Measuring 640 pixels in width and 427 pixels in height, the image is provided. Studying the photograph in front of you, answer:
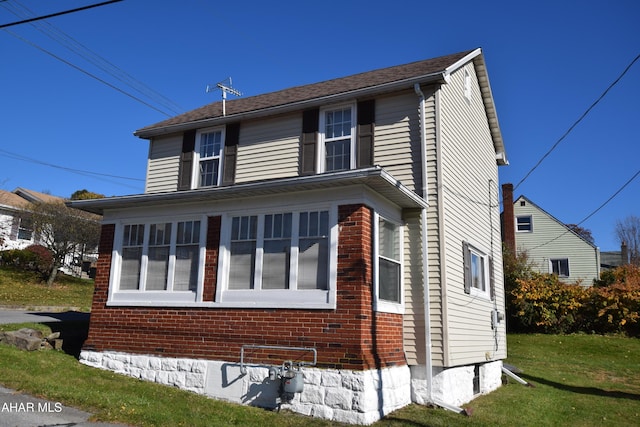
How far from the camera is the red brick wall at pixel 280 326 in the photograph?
28.0ft

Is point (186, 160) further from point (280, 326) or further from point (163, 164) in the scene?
point (280, 326)

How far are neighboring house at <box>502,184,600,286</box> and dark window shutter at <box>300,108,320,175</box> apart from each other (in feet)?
78.8

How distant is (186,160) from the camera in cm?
1380

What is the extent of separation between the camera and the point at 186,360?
32.2 feet

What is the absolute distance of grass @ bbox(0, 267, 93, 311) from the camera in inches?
813

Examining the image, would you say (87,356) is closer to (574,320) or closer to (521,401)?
(521,401)

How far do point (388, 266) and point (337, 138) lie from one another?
11.3ft

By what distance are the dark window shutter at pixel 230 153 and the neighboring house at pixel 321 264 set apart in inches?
1.4

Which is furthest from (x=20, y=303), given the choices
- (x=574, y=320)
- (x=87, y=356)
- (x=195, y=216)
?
(x=574, y=320)

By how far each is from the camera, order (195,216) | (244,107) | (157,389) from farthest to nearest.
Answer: (244,107), (195,216), (157,389)

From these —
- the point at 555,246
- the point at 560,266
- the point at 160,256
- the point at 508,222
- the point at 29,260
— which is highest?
the point at 508,222

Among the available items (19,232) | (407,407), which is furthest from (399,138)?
(19,232)

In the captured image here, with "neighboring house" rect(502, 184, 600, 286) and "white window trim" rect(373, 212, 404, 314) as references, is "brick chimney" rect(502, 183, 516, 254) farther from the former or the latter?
"white window trim" rect(373, 212, 404, 314)

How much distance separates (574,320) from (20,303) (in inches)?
864
